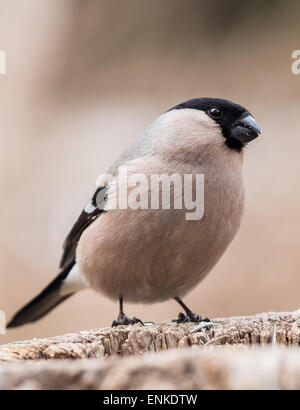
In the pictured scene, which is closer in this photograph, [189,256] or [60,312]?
[189,256]

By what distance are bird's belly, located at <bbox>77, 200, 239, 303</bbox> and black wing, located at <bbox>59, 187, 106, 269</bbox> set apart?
192mm

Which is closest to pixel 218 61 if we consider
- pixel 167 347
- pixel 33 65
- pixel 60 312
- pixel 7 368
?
pixel 33 65

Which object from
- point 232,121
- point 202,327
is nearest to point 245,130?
point 232,121

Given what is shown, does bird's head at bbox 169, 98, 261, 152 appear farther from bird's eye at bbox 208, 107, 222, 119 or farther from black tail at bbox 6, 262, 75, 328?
black tail at bbox 6, 262, 75, 328

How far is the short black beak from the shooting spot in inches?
139

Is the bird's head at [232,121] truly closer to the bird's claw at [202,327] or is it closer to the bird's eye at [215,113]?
the bird's eye at [215,113]

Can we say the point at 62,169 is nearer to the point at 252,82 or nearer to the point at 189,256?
the point at 252,82

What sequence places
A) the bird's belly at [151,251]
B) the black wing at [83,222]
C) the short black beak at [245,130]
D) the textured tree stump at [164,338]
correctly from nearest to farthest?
1. the textured tree stump at [164,338]
2. the bird's belly at [151,251]
3. the short black beak at [245,130]
4. the black wing at [83,222]

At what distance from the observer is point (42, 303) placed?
4.41m

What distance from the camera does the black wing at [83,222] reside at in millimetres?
3758

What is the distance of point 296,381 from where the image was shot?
1.47m

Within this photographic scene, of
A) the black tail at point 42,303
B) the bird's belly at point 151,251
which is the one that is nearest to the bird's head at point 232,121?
the bird's belly at point 151,251

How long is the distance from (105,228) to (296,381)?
2056mm

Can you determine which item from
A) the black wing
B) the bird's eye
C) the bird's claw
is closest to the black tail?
the black wing
